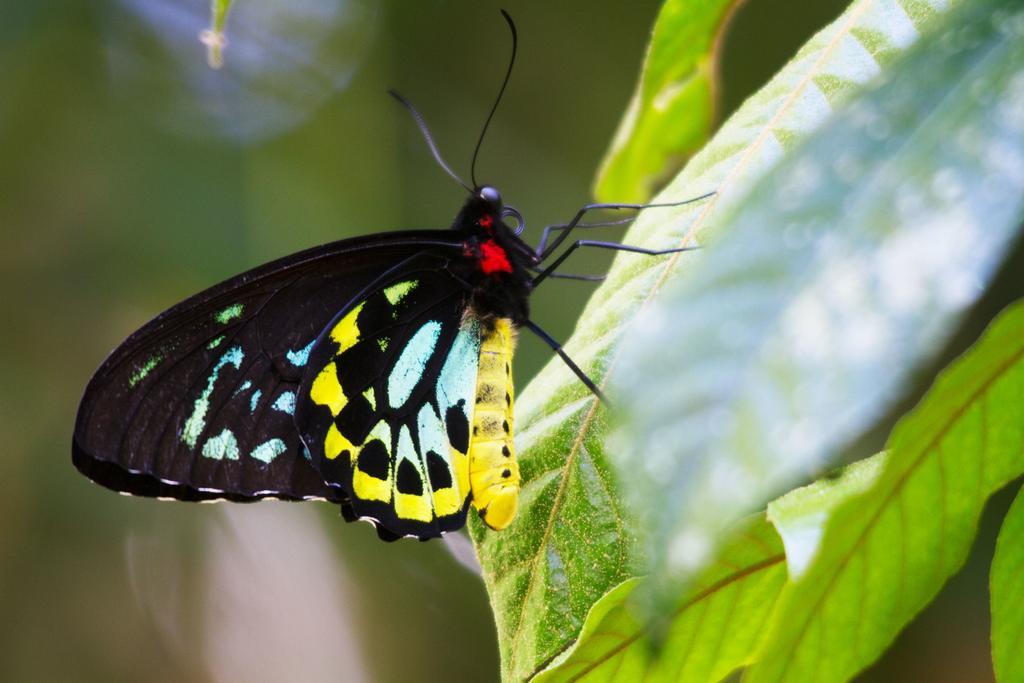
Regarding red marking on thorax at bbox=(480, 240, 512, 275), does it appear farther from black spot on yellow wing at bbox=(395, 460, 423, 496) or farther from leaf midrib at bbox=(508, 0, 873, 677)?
leaf midrib at bbox=(508, 0, 873, 677)

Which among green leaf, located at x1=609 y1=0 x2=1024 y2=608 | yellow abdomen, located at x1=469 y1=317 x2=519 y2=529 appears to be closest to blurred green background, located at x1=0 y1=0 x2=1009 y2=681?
yellow abdomen, located at x1=469 y1=317 x2=519 y2=529

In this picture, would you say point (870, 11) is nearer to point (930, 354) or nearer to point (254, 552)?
point (930, 354)

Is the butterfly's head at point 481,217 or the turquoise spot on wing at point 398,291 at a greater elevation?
the butterfly's head at point 481,217

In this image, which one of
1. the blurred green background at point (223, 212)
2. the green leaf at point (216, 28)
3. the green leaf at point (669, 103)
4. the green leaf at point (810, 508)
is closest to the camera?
the green leaf at point (810, 508)

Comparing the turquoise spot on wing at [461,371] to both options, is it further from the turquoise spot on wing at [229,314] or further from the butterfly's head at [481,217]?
the turquoise spot on wing at [229,314]

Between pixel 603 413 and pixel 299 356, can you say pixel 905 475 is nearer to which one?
pixel 603 413

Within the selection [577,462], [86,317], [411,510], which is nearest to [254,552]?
[86,317]

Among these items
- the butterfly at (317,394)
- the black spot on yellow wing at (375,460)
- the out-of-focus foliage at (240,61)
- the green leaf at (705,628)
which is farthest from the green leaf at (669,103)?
the out-of-focus foliage at (240,61)
